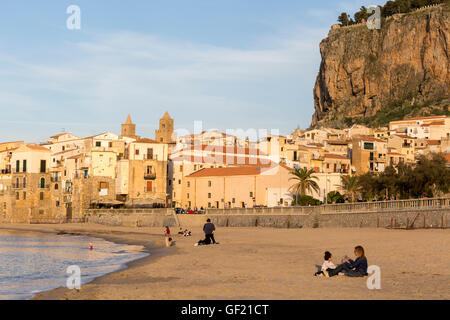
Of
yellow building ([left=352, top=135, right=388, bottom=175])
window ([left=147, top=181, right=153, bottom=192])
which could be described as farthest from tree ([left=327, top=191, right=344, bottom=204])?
window ([left=147, top=181, right=153, bottom=192])

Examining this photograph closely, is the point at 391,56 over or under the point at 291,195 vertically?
over

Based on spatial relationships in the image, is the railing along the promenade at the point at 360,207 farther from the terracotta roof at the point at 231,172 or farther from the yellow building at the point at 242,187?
the terracotta roof at the point at 231,172

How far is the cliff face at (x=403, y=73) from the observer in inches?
6973

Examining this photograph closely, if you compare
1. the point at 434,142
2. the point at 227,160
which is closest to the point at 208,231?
the point at 227,160

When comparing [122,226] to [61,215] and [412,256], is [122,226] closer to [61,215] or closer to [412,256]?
[61,215]

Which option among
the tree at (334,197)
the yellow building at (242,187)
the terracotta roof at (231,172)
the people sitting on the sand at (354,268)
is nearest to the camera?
the people sitting on the sand at (354,268)

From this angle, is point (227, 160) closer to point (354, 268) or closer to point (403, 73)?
point (354, 268)

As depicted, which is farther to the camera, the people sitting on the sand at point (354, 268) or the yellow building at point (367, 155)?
the yellow building at point (367, 155)

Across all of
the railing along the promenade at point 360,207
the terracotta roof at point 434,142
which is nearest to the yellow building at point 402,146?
the terracotta roof at point 434,142

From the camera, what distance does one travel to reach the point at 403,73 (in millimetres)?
186500

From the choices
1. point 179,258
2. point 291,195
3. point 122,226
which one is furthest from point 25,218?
point 179,258

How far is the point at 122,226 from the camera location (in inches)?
2928
